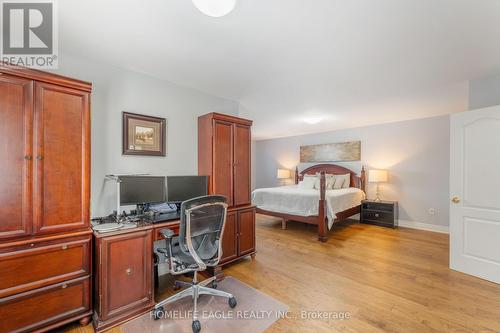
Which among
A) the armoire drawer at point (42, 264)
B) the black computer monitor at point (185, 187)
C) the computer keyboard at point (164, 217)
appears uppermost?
the black computer monitor at point (185, 187)

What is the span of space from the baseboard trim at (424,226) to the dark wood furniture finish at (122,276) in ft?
17.4

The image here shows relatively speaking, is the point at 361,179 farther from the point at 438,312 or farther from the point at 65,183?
the point at 65,183

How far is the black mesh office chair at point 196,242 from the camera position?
6.14ft

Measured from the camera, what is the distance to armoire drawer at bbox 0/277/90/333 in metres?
1.51

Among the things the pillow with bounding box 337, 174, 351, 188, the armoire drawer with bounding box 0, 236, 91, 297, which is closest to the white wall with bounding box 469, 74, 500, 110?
the pillow with bounding box 337, 174, 351, 188

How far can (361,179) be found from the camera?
548cm

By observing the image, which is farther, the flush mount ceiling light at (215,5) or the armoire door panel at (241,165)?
the armoire door panel at (241,165)

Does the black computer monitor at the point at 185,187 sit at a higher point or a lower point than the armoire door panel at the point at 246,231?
higher

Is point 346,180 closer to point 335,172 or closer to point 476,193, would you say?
point 335,172

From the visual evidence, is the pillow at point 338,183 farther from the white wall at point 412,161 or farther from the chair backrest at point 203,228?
the chair backrest at point 203,228

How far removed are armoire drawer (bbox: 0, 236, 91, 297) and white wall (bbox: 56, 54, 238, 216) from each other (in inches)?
22.9

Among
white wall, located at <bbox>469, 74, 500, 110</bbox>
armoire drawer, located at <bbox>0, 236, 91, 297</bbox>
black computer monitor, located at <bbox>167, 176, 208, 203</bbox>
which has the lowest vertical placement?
armoire drawer, located at <bbox>0, 236, 91, 297</bbox>

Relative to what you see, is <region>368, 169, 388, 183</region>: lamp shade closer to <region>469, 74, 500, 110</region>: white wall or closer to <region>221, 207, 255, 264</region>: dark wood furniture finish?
<region>469, 74, 500, 110</region>: white wall

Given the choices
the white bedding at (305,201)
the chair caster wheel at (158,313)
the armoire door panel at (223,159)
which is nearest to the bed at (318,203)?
the white bedding at (305,201)
